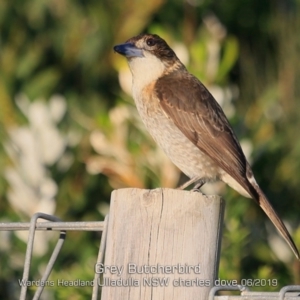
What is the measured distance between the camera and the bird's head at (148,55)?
5852 mm

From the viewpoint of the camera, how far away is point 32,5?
7.45 m

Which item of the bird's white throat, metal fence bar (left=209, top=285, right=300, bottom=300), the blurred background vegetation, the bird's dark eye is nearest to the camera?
metal fence bar (left=209, top=285, right=300, bottom=300)

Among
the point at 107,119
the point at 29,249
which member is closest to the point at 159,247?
the point at 29,249

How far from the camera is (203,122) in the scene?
218 inches

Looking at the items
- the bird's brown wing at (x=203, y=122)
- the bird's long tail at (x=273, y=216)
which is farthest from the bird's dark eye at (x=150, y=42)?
the bird's long tail at (x=273, y=216)

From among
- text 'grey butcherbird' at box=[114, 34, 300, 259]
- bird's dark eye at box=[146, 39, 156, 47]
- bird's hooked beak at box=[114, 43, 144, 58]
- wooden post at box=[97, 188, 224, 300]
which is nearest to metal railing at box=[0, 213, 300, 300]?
wooden post at box=[97, 188, 224, 300]

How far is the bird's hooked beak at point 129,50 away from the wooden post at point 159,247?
8.36 feet

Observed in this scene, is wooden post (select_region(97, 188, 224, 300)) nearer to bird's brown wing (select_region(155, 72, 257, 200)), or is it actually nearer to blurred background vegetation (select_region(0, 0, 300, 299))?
bird's brown wing (select_region(155, 72, 257, 200))

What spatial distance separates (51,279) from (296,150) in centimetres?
199

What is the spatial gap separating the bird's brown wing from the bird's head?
0.16 metres

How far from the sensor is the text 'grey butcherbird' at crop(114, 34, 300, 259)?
210 inches

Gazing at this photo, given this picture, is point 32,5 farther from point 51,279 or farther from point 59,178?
point 51,279

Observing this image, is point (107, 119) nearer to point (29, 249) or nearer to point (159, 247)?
point (29, 249)

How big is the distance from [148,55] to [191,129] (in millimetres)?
788
